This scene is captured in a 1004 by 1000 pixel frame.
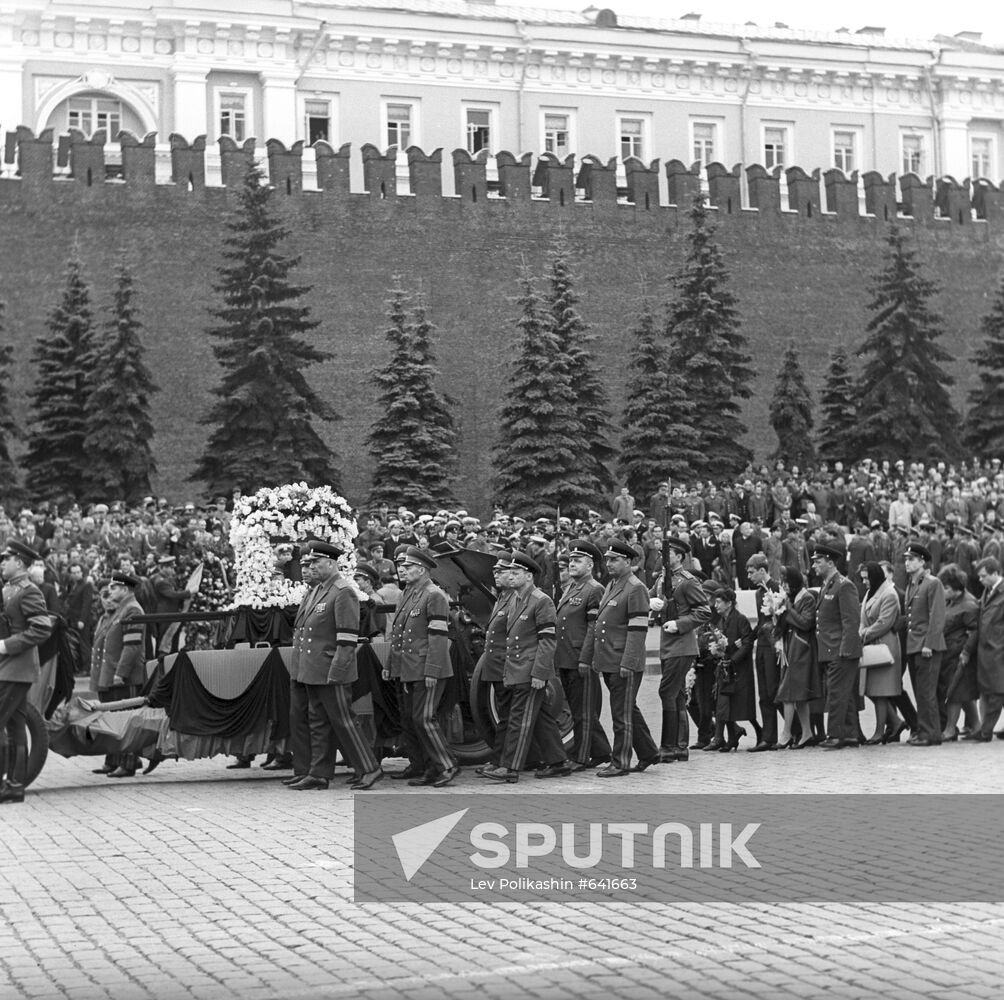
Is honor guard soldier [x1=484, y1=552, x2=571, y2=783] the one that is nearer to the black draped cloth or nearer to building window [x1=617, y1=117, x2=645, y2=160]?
the black draped cloth

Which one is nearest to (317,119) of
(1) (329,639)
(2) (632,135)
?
(2) (632,135)

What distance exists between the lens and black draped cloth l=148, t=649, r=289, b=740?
11805 mm

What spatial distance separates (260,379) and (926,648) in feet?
66.8

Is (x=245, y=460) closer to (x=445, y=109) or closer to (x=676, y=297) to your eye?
(x=676, y=297)

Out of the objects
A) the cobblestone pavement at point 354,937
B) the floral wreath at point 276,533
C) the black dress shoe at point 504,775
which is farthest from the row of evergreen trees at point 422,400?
the cobblestone pavement at point 354,937

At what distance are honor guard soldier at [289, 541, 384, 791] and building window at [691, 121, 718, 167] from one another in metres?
40.8

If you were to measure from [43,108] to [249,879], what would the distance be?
127ft

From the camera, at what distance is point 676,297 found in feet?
124

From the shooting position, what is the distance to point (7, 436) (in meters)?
31.9

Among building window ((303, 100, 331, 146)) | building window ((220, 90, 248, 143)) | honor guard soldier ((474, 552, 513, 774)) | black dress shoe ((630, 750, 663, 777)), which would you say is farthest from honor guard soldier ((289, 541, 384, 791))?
building window ((303, 100, 331, 146))

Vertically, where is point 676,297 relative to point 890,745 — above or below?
above

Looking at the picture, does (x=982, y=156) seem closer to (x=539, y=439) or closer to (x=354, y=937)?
(x=539, y=439)

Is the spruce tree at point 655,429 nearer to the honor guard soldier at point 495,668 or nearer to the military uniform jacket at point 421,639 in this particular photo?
the honor guard soldier at point 495,668

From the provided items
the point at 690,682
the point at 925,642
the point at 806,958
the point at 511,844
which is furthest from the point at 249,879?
the point at 925,642
